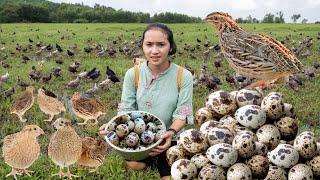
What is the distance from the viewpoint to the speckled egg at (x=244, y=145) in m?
3.95

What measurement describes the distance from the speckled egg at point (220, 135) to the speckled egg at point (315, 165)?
0.63 meters

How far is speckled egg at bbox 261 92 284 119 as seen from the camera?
416cm

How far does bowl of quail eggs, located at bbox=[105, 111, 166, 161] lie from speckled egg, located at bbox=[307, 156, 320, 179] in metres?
1.76

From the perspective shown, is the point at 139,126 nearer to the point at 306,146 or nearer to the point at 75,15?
the point at 306,146

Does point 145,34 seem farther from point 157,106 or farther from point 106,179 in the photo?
point 106,179

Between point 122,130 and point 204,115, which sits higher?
point 204,115

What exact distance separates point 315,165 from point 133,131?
212 cm

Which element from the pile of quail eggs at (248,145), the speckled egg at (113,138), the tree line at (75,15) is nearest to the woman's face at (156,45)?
the speckled egg at (113,138)

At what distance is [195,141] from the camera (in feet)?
13.6

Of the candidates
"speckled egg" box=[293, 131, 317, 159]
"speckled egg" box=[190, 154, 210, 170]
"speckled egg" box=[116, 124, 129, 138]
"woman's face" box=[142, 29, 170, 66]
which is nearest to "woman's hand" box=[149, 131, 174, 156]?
"speckled egg" box=[116, 124, 129, 138]

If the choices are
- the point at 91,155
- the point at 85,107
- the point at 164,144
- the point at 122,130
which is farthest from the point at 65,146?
the point at 85,107

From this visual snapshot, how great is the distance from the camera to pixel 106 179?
253 inches

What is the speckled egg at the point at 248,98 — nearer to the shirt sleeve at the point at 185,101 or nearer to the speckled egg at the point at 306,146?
the speckled egg at the point at 306,146

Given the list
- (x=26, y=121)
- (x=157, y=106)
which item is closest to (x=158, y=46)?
(x=157, y=106)
